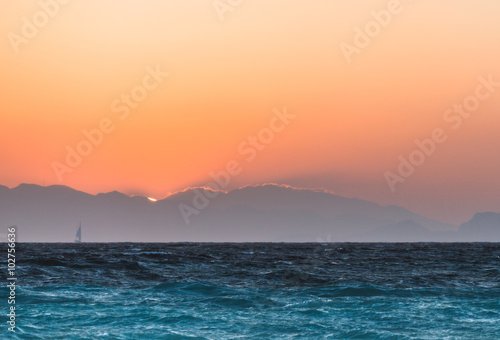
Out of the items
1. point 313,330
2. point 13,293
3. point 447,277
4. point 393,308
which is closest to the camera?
point 313,330

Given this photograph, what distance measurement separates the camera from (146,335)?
83.0ft

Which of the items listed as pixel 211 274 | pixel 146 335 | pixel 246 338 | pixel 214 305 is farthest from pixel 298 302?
pixel 211 274

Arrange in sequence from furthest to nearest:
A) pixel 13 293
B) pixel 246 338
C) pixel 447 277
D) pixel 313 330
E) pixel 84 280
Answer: pixel 447 277
pixel 84 280
pixel 13 293
pixel 313 330
pixel 246 338

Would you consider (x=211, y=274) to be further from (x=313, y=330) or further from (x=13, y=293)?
(x=313, y=330)

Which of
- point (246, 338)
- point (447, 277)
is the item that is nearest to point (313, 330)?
point (246, 338)

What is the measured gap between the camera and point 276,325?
27.2m

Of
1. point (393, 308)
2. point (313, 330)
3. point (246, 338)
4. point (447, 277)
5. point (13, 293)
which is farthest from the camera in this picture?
point (447, 277)

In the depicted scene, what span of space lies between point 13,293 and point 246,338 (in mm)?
18349

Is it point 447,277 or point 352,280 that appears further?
point 447,277

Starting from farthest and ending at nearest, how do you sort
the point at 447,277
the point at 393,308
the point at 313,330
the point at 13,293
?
the point at 447,277
the point at 13,293
the point at 393,308
the point at 313,330

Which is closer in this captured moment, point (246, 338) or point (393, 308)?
point (246, 338)

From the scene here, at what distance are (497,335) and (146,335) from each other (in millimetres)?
16270

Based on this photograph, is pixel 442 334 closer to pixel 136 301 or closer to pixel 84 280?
pixel 136 301

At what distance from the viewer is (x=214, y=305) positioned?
32719 millimetres
